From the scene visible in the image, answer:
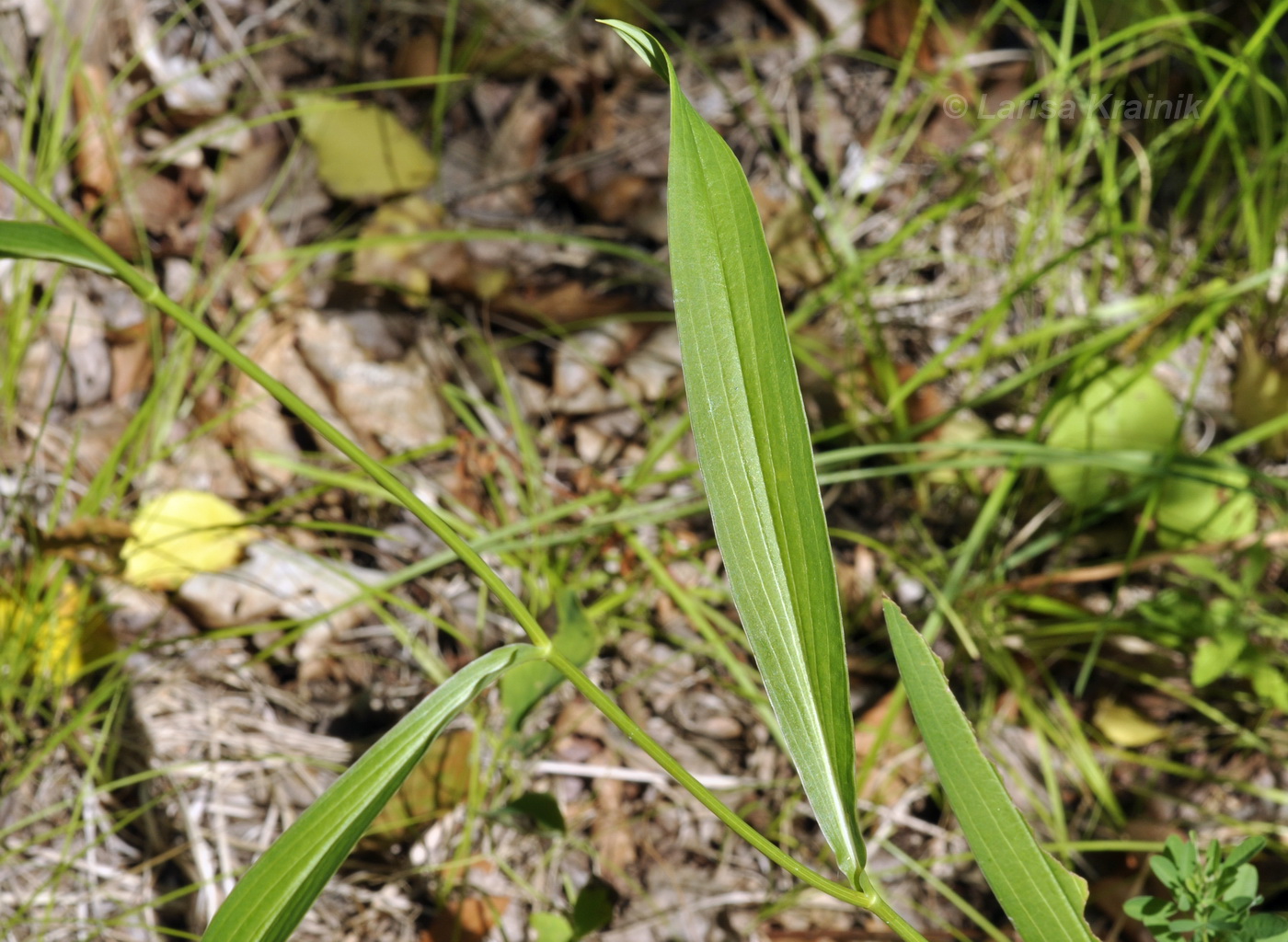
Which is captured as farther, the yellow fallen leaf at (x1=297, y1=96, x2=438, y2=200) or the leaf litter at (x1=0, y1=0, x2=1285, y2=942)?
the yellow fallen leaf at (x1=297, y1=96, x2=438, y2=200)

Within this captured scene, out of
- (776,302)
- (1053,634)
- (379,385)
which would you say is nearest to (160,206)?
(379,385)

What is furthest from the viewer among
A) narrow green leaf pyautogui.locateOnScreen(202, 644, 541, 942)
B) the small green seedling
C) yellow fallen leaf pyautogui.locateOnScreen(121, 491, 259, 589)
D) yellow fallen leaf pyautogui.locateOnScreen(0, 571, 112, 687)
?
yellow fallen leaf pyautogui.locateOnScreen(121, 491, 259, 589)

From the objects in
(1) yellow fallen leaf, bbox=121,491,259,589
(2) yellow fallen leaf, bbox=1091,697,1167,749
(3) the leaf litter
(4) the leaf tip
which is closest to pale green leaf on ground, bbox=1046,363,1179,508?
(3) the leaf litter

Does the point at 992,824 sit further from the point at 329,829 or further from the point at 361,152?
the point at 361,152

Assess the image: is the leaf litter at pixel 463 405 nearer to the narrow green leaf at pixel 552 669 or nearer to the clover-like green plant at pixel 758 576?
the narrow green leaf at pixel 552 669

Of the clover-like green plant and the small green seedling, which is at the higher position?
the clover-like green plant

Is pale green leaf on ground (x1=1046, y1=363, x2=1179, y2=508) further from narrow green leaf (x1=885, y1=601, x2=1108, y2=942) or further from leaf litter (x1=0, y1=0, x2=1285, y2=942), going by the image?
narrow green leaf (x1=885, y1=601, x2=1108, y2=942)
